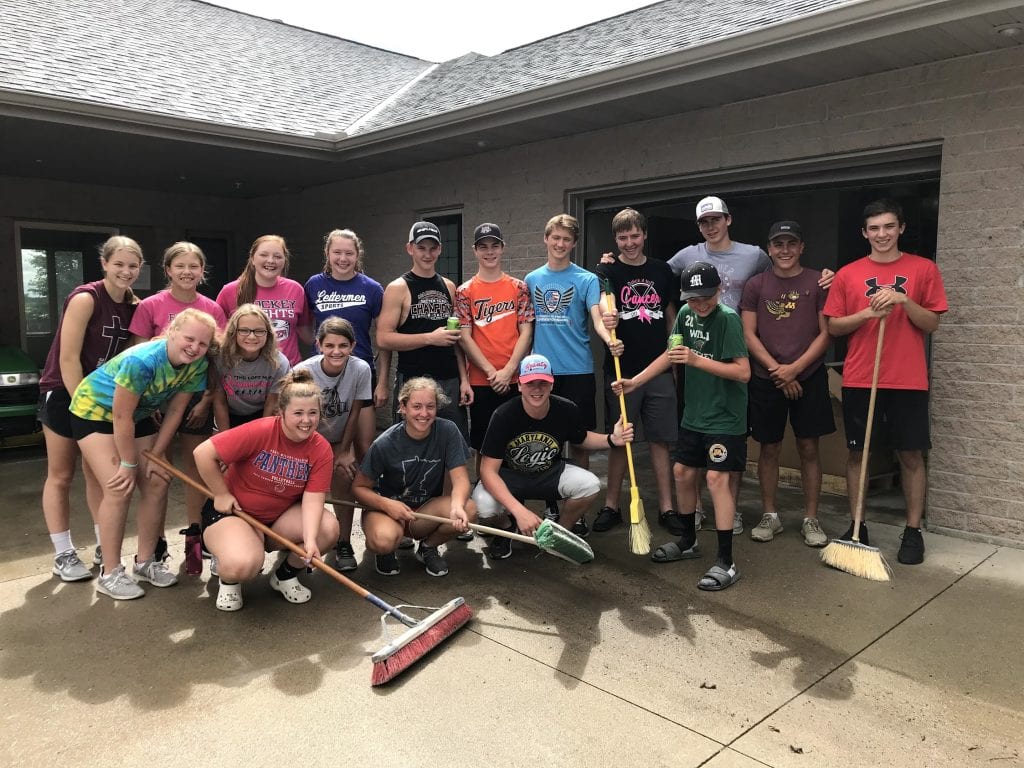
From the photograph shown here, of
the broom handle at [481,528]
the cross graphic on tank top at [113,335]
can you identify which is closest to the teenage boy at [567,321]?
the broom handle at [481,528]

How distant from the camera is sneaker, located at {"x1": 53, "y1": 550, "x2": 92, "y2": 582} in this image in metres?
3.51

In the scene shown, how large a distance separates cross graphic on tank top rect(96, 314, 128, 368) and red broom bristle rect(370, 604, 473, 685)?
6.63 feet

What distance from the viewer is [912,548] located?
3.77 m

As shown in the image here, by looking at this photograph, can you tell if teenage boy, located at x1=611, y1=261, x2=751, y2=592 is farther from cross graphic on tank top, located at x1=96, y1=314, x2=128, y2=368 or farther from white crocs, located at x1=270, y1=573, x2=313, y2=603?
cross graphic on tank top, located at x1=96, y1=314, x2=128, y2=368

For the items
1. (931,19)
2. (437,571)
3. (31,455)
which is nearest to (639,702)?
(437,571)

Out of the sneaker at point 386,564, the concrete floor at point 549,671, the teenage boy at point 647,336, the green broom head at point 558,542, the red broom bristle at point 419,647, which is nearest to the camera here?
the concrete floor at point 549,671

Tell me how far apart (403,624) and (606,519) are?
1.67 metres

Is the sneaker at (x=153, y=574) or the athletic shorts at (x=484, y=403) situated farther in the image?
the athletic shorts at (x=484, y=403)

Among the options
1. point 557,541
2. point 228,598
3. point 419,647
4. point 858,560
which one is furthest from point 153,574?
point 858,560

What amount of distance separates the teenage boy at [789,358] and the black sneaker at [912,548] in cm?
39

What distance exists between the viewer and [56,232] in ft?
30.0

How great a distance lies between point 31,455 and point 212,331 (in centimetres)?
450

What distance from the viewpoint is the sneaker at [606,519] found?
4305mm

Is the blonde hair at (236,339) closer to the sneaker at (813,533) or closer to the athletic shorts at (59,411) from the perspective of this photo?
the athletic shorts at (59,411)
